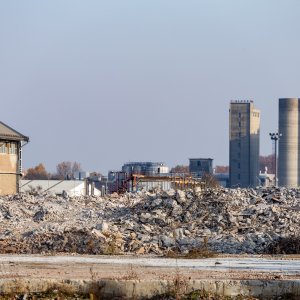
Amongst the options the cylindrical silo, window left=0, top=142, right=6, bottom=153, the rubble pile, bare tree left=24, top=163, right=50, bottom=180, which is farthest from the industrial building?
the rubble pile

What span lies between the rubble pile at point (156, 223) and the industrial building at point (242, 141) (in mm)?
112722

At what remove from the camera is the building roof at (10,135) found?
5772cm

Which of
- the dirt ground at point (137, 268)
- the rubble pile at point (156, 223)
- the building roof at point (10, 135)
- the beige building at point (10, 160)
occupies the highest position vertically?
the building roof at point (10, 135)

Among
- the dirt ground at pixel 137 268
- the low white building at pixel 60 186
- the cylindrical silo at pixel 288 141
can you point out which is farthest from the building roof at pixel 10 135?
the cylindrical silo at pixel 288 141

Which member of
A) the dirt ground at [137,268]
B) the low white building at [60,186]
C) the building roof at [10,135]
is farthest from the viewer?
the low white building at [60,186]

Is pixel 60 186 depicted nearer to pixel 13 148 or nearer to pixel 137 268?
pixel 13 148

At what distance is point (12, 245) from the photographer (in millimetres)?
27422

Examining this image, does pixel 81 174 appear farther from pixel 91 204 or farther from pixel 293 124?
pixel 91 204

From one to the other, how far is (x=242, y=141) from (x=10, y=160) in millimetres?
100633

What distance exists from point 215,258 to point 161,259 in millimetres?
1229

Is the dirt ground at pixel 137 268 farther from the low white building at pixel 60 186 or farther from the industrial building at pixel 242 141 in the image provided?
the industrial building at pixel 242 141

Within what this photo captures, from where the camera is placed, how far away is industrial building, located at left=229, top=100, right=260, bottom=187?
153375 millimetres

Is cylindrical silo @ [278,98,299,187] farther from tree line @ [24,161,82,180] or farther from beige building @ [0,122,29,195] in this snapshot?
beige building @ [0,122,29,195]

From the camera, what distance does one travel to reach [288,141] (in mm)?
147250
